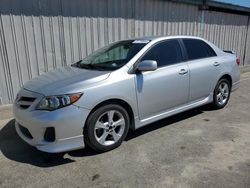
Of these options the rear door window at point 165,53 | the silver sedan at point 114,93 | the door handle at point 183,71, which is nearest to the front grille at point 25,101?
the silver sedan at point 114,93

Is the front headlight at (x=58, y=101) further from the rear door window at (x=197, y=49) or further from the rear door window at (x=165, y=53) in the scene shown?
the rear door window at (x=197, y=49)

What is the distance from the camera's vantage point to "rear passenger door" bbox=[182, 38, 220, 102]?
13.9 ft

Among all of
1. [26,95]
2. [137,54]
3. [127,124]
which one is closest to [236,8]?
[137,54]

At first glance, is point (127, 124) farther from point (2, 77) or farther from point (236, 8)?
point (236, 8)

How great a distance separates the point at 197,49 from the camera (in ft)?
14.8

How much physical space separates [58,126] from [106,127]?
0.69 m

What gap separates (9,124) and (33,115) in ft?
5.87

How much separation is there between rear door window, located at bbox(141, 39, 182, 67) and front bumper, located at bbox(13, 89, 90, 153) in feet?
4.69

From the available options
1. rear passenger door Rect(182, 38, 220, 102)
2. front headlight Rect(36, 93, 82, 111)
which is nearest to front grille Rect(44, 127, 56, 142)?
front headlight Rect(36, 93, 82, 111)

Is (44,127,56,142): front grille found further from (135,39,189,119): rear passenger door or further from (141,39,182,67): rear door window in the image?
(141,39,182,67): rear door window

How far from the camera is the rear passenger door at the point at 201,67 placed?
425 centimetres

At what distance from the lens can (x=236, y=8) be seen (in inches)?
400

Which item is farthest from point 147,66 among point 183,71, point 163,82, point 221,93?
point 221,93

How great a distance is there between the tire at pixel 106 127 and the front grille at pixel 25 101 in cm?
81
